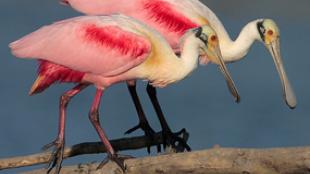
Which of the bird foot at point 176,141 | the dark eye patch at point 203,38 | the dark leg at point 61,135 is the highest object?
the dark eye patch at point 203,38

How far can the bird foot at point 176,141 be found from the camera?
1584 centimetres

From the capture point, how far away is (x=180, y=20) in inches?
671

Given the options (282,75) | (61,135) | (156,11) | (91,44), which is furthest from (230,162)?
(156,11)

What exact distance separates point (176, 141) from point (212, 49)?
1.35 metres

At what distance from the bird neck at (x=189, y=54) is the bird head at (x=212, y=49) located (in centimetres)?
9

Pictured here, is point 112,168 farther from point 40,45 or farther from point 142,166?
point 40,45

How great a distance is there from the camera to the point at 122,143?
1447cm

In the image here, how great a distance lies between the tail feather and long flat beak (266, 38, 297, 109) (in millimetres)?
2992

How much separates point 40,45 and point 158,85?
1.55 metres

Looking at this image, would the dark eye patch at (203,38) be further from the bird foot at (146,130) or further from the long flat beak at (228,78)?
the bird foot at (146,130)

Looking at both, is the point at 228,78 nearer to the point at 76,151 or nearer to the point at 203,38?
the point at 203,38

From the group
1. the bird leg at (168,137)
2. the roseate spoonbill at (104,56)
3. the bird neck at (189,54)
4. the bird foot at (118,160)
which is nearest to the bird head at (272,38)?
the bird leg at (168,137)

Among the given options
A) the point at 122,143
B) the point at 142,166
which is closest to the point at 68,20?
the point at 122,143

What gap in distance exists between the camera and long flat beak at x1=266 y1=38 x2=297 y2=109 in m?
16.4
